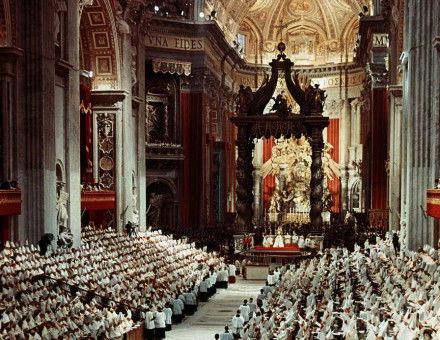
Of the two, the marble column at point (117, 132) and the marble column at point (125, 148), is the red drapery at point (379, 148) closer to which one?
the marble column at point (125, 148)

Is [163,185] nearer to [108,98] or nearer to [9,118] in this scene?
[108,98]

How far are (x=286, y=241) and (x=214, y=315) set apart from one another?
1364 cm

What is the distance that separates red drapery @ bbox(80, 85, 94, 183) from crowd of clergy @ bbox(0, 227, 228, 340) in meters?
4.73

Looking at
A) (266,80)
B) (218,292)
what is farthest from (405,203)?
(266,80)

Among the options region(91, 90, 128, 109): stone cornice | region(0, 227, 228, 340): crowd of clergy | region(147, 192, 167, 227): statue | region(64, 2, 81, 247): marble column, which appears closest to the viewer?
region(0, 227, 228, 340): crowd of clergy

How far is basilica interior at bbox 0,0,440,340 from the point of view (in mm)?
17031

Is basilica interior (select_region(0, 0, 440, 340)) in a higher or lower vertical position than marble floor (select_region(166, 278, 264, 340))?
higher

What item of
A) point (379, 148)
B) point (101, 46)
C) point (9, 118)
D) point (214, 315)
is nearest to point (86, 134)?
point (101, 46)

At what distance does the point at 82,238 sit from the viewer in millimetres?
28203

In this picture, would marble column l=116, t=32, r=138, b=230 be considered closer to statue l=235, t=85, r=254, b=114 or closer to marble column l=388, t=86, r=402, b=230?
statue l=235, t=85, r=254, b=114

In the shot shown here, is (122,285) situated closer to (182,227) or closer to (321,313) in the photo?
(321,313)

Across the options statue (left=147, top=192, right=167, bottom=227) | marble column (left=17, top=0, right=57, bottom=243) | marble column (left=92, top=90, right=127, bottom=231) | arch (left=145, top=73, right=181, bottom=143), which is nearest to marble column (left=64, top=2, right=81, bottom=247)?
marble column (left=17, top=0, right=57, bottom=243)

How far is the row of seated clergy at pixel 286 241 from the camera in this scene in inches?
1297

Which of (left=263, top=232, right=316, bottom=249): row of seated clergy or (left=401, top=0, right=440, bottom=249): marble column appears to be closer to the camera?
(left=401, top=0, right=440, bottom=249): marble column
